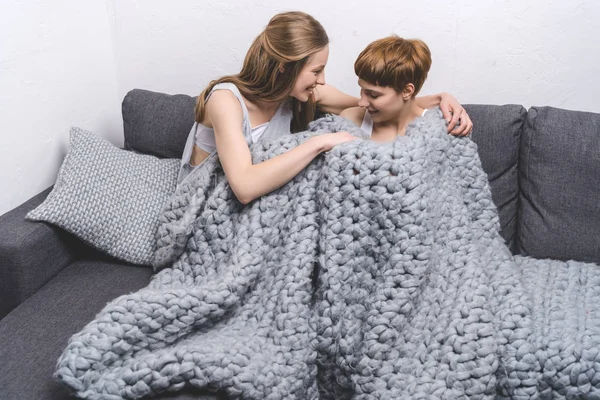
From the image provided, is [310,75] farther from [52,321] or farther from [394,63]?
[52,321]

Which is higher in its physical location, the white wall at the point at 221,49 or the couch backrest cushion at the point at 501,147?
the white wall at the point at 221,49

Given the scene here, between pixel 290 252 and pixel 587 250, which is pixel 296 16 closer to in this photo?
pixel 290 252

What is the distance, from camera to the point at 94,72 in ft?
7.33

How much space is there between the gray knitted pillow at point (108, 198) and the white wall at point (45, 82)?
0.16m

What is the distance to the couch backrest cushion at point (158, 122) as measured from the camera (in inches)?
80.0

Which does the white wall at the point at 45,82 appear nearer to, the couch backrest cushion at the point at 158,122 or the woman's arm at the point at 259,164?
the couch backrest cushion at the point at 158,122

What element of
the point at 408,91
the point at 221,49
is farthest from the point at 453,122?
the point at 221,49

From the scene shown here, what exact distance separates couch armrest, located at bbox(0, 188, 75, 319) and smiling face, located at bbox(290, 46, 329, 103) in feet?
2.57

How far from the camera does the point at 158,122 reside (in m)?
2.05

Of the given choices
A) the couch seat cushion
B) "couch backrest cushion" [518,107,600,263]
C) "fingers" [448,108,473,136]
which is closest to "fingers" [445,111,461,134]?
"fingers" [448,108,473,136]

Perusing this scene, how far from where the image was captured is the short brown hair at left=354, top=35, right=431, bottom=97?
5.40ft

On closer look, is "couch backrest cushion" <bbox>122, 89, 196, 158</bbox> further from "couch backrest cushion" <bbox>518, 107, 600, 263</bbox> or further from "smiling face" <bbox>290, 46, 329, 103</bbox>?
"couch backrest cushion" <bbox>518, 107, 600, 263</bbox>

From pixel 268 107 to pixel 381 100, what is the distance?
0.35m

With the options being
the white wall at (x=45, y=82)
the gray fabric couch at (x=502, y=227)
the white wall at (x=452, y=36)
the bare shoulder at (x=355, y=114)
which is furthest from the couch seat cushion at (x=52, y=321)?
the white wall at (x=452, y=36)
